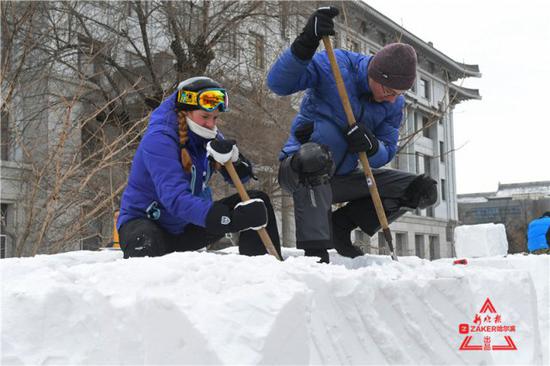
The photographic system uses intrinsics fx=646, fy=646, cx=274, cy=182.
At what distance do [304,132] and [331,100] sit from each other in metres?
0.24

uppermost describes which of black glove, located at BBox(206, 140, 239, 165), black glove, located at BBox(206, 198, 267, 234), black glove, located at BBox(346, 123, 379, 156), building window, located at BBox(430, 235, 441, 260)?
black glove, located at BBox(346, 123, 379, 156)

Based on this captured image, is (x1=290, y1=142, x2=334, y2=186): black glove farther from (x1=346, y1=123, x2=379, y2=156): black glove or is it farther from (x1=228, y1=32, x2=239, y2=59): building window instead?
(x1=228, y1=32, x2=239, y2=59): building window

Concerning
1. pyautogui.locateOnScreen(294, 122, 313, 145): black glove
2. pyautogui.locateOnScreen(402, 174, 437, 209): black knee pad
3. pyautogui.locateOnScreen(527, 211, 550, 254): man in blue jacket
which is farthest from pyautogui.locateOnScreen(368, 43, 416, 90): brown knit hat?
pyautogui.locateOnScreen(527, 211, 550, 254): man in blue jacket

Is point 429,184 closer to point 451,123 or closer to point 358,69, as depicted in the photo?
point 358,69

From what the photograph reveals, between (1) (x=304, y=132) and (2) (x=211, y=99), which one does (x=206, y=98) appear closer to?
(2) (x=211, y=99)

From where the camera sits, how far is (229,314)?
1479 millimetres

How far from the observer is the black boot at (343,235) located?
411 cm

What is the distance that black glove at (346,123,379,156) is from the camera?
141 inches

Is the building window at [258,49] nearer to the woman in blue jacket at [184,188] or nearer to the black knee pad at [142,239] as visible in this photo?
the woman in blue jacket at [184,188]

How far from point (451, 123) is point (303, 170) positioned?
38.9 metres

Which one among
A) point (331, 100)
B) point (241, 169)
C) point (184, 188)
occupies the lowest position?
point (184, 188)

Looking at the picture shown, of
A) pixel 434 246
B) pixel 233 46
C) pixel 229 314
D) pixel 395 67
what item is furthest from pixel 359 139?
pixel 434 246

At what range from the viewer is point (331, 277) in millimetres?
1906
